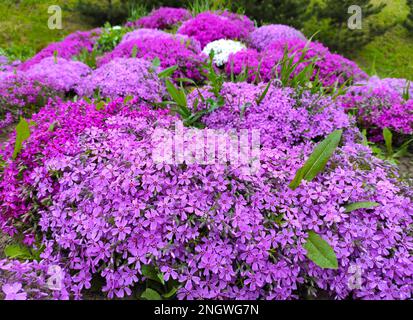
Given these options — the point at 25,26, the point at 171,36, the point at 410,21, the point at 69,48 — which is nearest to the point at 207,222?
the point at 171,36

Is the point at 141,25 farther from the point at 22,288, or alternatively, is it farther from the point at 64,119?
the point at 22,288

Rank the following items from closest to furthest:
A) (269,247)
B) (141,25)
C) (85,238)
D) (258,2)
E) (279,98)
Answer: (269,247), (85,238), (279,98), (141,25), (258,2)

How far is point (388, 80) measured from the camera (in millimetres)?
5402

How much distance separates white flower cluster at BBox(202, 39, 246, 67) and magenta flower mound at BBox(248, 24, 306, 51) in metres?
0.84

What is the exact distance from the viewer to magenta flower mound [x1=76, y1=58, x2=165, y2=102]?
13.6 ft

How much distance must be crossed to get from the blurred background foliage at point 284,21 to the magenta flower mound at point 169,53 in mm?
3031

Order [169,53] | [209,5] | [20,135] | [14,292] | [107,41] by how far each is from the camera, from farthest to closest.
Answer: [209,5] < [107,41] < [169,53] < [20,135] < [14,292]

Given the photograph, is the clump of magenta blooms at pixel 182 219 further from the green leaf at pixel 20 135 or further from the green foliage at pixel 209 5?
the green foliage at pixel 209 5

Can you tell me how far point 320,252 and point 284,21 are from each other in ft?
25.7

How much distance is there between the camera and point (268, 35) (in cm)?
701

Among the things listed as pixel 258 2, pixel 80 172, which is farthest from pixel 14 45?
pixel 80 172

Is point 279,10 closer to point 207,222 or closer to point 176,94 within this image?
point 176,94

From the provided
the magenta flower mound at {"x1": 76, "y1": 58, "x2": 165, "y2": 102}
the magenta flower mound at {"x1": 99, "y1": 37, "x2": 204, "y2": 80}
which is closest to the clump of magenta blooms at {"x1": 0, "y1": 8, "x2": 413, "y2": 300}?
the magenta flower mound at {"x1": 76, "y1": 58, "x2": 165, "y2": 102}
